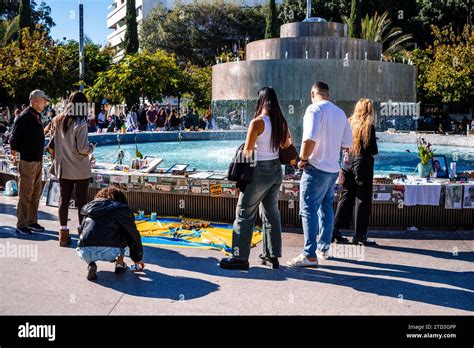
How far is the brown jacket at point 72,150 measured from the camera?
6738mm

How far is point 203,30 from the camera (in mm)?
54094

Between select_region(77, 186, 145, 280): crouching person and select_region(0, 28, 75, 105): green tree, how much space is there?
67.2 ft

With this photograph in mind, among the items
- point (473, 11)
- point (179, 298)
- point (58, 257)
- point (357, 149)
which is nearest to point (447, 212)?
point (357, 149)

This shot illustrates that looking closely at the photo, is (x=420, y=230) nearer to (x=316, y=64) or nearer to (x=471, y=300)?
(x=471, y=300)

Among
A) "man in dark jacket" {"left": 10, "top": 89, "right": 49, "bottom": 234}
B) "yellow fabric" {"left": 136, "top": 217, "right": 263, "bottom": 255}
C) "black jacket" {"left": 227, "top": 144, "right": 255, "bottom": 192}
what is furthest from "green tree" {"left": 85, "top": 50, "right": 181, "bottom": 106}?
"black jacket" {"left": 227, "top": 144, "right": 255, "bottom": 192}

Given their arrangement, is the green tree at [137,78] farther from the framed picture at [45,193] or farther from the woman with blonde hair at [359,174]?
the woman with blonde hair at [359,174]

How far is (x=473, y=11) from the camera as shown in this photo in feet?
138

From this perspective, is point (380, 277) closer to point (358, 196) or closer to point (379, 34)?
point (358, 196)

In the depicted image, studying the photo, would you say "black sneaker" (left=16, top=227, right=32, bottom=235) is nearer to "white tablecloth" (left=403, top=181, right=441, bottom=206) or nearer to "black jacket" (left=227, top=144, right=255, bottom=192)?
"black jacket" (left=227, top=144, right=255, bottom=192)

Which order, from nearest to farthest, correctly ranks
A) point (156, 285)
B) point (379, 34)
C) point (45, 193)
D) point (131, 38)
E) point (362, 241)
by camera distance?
point (156, 285) < point (362, 241) < point (45, 193) < point (379, 34) < point (131, 38)

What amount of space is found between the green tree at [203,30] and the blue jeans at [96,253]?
48.6 metres

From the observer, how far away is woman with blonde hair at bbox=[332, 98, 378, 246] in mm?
6793

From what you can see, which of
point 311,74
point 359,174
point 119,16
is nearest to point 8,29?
point 311,74

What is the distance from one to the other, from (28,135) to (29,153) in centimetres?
23
